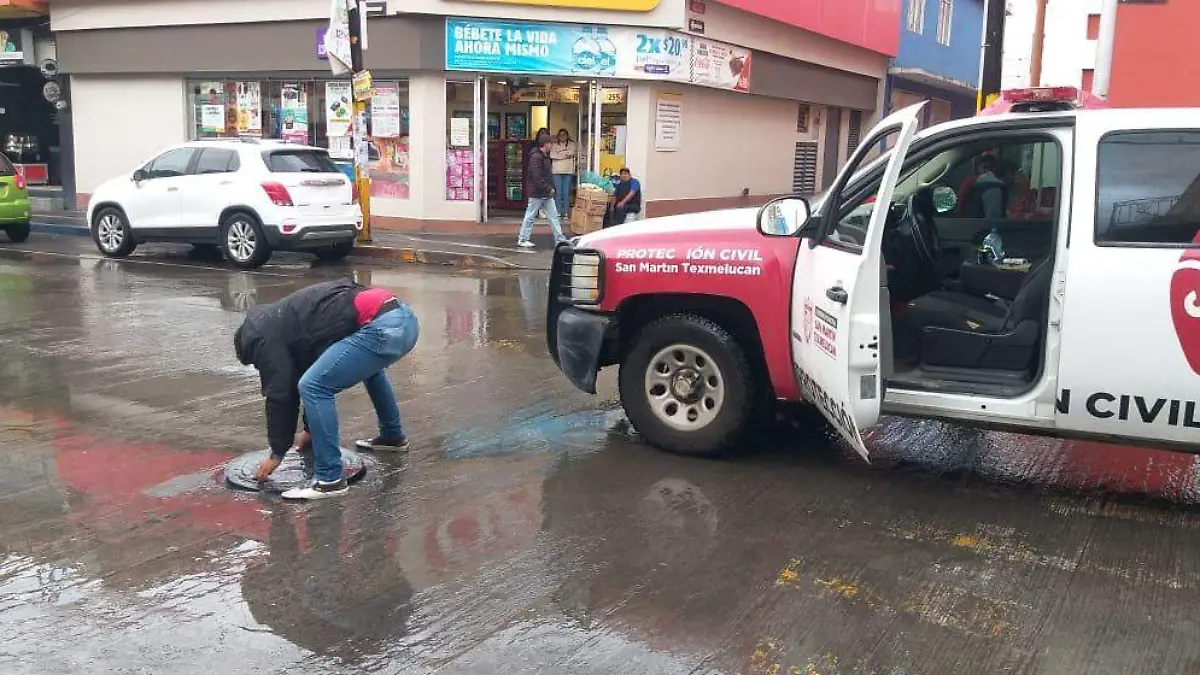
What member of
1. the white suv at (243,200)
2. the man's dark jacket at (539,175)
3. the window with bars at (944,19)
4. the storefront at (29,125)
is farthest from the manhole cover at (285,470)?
the window with bars at (944,19)

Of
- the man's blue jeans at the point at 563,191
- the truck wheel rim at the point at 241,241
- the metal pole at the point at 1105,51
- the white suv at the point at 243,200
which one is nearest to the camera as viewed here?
the metal pole at the point at 1105,51

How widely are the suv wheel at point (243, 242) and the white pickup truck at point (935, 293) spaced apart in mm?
9288

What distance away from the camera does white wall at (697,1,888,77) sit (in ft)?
65.7

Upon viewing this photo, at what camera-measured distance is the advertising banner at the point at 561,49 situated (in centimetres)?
1847

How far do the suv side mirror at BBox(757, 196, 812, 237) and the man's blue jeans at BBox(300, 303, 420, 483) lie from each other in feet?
6.08

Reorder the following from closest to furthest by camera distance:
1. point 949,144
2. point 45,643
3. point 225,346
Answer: point 45,643
point 949,144
point 225,346

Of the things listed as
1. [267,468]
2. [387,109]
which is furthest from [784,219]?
[387,109]

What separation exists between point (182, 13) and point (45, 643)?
19125mm

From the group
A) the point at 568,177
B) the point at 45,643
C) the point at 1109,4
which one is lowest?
the point at 45,643

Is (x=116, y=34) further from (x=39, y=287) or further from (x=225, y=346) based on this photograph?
(x=225, y=346)


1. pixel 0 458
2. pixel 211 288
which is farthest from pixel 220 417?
pixel 211 288

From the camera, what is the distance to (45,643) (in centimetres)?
389

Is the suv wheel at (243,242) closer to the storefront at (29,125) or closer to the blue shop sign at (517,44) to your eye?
the blue shop sign at (517,44)

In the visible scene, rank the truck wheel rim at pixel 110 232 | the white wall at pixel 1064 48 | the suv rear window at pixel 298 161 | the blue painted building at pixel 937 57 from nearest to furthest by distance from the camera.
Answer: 1. the suv rear window at pixel 298 161
2. the truck wheel rim at pixel 110 232
3. the blue painted building at pixel 937 57
4. the white wall at pixel 1064 48
